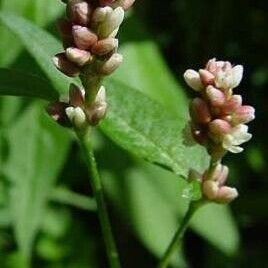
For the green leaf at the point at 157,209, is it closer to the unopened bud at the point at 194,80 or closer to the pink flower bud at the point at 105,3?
the unopened bud at the point at 194,80

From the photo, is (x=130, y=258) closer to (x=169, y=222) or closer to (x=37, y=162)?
(x=169, y=222)

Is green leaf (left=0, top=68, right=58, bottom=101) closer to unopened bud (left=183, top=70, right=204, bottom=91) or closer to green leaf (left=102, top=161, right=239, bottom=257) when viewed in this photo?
unopened bud (left=183, top=70, right=204, bottom=91)

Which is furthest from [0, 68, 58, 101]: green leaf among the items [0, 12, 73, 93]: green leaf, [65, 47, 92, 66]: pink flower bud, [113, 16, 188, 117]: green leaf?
[113, 16, 188, 117]: green leaf

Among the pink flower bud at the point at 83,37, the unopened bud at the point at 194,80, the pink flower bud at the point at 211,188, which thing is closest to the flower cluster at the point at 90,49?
the pink flower bud at the point at 83,37

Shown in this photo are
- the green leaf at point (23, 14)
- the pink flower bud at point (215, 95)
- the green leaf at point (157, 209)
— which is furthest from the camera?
the green leaf at point (157, 209)

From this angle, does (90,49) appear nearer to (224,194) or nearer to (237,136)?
(237,136)

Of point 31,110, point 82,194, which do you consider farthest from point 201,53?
point 31,110
